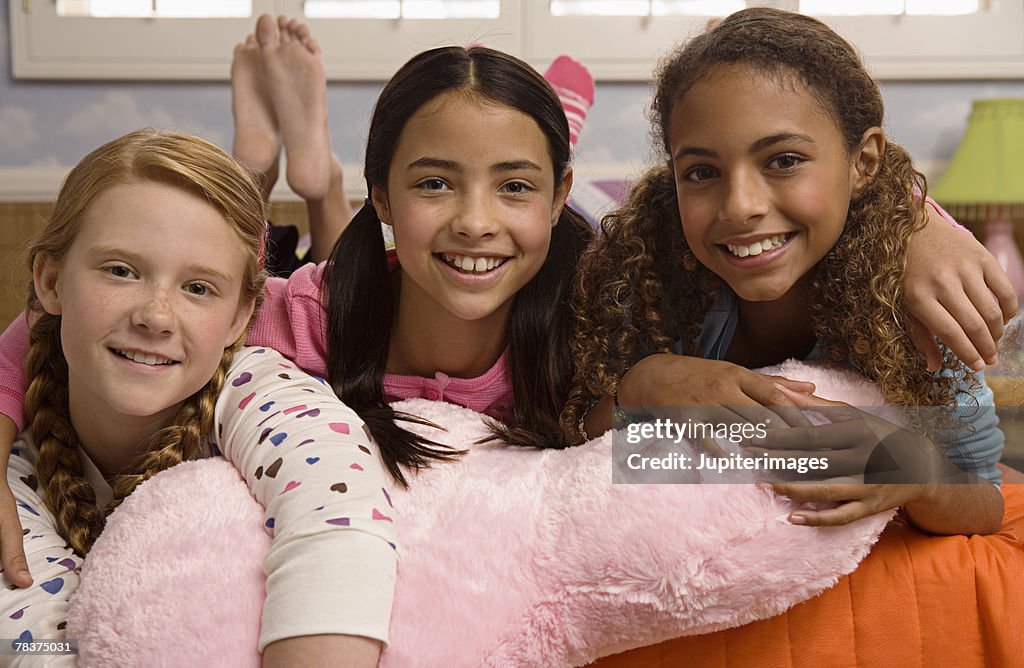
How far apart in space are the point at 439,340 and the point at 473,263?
0.14 m

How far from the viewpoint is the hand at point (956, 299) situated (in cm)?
90

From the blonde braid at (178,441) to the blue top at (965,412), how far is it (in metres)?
0.54

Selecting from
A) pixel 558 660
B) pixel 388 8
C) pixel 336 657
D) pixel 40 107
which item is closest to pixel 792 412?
pixel 558 660

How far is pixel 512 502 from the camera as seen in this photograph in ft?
2.71

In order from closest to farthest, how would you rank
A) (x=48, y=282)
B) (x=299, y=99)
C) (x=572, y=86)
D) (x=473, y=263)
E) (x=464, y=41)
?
(x=48, y=282) → (x=473, y=263) → (x=299, y=99) → (x=572, y=86) → (x=464, y=41)

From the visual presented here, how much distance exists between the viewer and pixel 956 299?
2.99 ft

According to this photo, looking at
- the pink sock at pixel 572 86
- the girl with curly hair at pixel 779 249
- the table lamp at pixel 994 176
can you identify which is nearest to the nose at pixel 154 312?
the girl with curly hair at pixel 779 249

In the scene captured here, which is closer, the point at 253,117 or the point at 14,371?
the point at 14,371

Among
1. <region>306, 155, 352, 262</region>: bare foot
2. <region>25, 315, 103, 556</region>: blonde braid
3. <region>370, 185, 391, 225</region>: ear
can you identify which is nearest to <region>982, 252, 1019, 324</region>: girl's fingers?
<region>370, 185, 391, 225</region>: ear

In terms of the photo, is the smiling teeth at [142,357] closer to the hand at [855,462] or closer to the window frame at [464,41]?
the hand at [855,462]

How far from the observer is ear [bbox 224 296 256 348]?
102 centimetres

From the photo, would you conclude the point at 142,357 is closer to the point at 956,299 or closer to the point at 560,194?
the point at 560,194

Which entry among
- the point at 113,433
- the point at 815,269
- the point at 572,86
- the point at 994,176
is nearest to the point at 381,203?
the point at 113,433

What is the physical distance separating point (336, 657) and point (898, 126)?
92.5 inches
